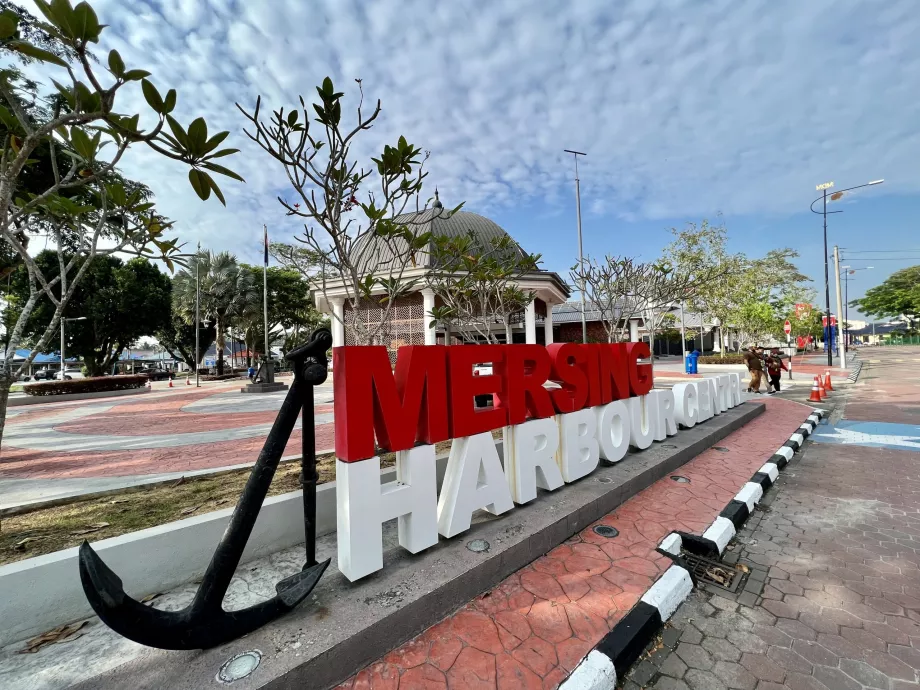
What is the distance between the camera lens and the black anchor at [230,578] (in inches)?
69.5

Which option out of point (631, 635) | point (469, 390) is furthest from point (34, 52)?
point (631, 635)

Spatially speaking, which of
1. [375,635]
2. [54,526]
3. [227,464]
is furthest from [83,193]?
[375,635]

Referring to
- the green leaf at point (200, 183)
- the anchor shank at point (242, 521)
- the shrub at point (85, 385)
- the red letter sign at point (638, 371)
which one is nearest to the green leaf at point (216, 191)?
the green leaf at point (200, 183)

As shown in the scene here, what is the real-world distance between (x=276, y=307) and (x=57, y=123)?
36218mm

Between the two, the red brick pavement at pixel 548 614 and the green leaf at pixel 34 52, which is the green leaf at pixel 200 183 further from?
the red brick pavement at pixel 548 614

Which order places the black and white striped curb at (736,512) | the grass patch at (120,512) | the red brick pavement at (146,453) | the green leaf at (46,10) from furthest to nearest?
the red brick pavement at (146,453) → the black and white striped curb at (736,512) → the grass patch at (120,512) → the green leaf at (46,10)

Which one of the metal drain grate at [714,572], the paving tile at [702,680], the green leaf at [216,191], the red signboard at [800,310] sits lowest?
the paving tile at [702,680]

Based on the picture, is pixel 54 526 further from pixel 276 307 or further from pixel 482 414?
pixel 276 307

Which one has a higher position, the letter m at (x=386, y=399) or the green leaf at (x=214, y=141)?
the green leaf at (x=214, y=141)

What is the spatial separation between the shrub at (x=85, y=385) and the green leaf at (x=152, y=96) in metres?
23.1

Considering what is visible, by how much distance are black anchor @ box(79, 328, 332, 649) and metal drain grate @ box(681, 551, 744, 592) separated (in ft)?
9.45

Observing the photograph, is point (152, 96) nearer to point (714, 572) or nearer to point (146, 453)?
point (714, 572)

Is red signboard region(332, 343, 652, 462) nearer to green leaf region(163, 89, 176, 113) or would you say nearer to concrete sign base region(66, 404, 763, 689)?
concrete sign base region(66, 404, 763, 689)

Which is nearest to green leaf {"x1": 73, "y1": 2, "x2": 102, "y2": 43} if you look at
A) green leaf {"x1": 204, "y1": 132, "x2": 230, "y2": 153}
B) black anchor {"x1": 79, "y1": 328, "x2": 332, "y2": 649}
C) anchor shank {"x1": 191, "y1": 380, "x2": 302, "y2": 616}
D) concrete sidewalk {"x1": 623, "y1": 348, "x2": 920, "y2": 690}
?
green leaf {"x1": 204, "y1": 132, "x2": 230, "y2": 153}
